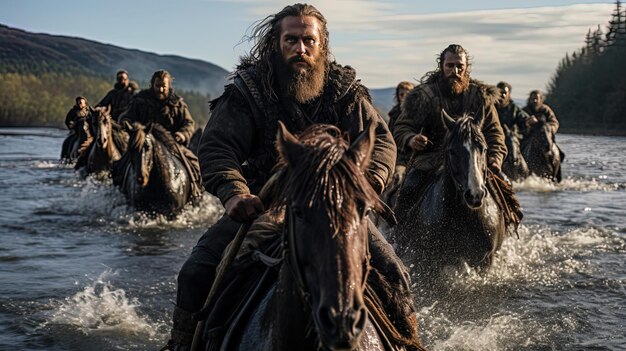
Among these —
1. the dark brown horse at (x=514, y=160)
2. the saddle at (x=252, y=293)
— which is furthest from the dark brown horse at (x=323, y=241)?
the dark brown horse at (x=514, y=160)

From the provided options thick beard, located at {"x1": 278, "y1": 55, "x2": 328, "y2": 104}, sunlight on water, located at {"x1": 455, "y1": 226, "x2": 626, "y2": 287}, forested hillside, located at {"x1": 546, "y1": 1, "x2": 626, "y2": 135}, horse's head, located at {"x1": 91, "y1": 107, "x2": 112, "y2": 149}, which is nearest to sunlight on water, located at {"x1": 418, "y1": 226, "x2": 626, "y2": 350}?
sunlight on water, located at {"x1": 455, "y1": 226, "x2": 626, "y2": 287}

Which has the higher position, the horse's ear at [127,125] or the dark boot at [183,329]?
the horse's ear at [127,125]

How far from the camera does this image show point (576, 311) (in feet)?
27.3

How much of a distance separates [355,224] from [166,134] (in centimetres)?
1147

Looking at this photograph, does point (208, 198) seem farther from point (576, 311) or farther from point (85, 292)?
point (576, 311)

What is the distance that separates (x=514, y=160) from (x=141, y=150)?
1129 cm

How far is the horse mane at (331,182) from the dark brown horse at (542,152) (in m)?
19.9

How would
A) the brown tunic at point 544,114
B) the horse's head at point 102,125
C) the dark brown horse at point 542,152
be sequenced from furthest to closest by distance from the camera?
the dark brown horse at point 542,152 → the brown tunic at point 544,114 → the horse's head at point 102,125

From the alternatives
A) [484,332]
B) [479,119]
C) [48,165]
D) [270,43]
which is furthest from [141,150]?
[48,165]

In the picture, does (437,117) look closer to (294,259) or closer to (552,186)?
(294,259)

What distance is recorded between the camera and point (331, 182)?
2828 mm

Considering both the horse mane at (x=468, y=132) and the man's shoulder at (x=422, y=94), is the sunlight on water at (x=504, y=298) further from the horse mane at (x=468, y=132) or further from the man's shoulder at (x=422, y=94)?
the man's shoulder at (x=422, y=94)


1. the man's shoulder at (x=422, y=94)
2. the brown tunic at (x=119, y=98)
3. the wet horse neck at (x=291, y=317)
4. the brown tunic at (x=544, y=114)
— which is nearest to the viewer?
the wet horse neck at (x=291, y=317)

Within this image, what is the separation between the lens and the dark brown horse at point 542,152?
21953 millimetres
